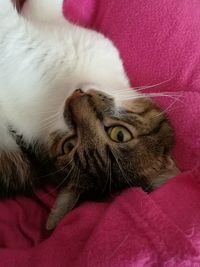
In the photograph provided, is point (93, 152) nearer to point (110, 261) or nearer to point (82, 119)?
point (82, 119)

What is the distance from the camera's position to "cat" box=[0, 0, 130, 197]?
1561mm

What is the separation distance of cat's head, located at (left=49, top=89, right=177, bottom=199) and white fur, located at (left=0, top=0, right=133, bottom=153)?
4.0 inches

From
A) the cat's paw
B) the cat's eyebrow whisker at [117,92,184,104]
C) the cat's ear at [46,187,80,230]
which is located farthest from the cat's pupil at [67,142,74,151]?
the cat's paw

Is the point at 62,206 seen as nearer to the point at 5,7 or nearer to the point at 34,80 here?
the point at 34,80

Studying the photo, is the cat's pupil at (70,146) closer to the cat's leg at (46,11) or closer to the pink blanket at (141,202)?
the pink blanket at (141,202)

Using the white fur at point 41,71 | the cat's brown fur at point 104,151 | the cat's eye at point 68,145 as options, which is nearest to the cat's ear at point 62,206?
the cat's brown fur at point 104,151

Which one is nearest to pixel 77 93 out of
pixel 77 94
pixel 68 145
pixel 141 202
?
pixel 77 94

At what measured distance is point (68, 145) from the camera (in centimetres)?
151

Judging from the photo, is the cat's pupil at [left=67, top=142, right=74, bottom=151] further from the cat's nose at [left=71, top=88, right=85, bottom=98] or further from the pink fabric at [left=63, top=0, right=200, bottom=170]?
the pink fabric at [left=63, top=0, right=200, bottom=170]

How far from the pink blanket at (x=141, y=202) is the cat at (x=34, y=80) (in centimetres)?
15

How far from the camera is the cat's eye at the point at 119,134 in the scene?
1.44 m

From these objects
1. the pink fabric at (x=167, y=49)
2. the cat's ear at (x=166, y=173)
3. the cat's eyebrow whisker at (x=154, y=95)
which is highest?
the pink fabric at (x=167, y=49)

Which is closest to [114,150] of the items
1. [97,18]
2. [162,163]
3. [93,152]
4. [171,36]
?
[93,152]

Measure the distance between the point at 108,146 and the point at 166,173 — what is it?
0.25 m
